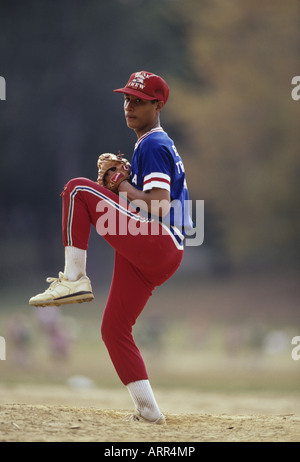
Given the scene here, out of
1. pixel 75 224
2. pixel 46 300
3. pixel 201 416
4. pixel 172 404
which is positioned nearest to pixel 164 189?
pixel 75 224

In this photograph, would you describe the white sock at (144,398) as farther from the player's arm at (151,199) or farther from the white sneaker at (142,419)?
the player's arm at (151,199)

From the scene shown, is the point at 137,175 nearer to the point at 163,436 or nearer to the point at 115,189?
the point at 115,189

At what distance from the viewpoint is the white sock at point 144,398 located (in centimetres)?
360

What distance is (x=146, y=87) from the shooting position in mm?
3564

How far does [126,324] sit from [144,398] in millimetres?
419

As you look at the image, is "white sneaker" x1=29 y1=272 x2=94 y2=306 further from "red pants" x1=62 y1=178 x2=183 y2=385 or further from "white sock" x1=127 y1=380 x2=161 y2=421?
"white sock" x1=127 y1=380 x2=161 y2=421

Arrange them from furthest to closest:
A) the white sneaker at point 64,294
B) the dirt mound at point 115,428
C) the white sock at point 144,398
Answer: the white sock at point 144,398
the white sneaker at point 64,294
the dirt mound at point 115,428

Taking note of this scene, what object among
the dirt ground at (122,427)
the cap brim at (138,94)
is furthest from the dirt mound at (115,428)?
the cap brim at (138,94)

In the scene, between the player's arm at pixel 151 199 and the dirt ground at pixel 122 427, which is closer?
the dirt ground at pixel 122 427

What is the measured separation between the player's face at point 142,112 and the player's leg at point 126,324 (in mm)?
724

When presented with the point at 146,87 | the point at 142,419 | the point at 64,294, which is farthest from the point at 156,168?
the point at 142,419

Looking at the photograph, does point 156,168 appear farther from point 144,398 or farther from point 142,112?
point 144,398
